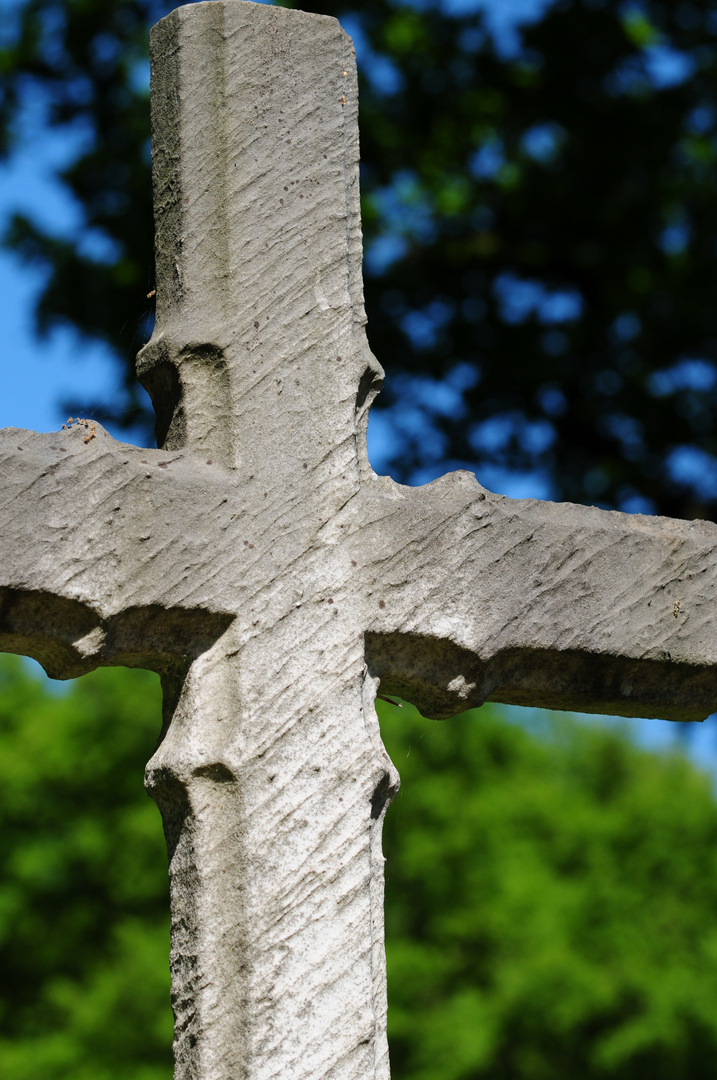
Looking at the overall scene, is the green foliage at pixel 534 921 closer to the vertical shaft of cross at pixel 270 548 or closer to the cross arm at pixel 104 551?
the vertical shaft of cross at pixel 270 548

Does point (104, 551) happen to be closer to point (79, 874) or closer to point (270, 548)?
point (270, 548)

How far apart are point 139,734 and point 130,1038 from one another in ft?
8.85

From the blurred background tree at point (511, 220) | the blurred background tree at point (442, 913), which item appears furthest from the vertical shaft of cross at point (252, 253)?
the blurred background tree at point (442, 913)

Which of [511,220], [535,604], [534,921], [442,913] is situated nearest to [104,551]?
[535,604]

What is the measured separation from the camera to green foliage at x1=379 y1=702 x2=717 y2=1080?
10883 mm

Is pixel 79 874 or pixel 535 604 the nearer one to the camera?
pixel 535 604

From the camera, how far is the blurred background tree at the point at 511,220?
7324 millimetres

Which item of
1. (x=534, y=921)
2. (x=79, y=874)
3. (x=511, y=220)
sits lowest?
(x=534, y=921)

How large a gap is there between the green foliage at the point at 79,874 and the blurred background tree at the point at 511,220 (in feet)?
17.2

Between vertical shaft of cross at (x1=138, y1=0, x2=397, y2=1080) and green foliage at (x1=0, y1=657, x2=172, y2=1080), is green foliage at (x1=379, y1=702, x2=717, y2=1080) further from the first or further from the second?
vertical shaft of cross at (x1=138, y1=0, x2=397, y2=1080)

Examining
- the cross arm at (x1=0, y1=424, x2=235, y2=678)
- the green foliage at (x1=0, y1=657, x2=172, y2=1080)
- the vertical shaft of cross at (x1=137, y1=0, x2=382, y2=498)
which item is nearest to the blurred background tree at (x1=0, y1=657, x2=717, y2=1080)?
the green foliage at (x1=0, y1=657, x2=172, y2=1080)

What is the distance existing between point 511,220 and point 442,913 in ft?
21.9

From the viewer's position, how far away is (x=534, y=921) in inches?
454

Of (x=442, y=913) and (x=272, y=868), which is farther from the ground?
(x=442, y=913)
